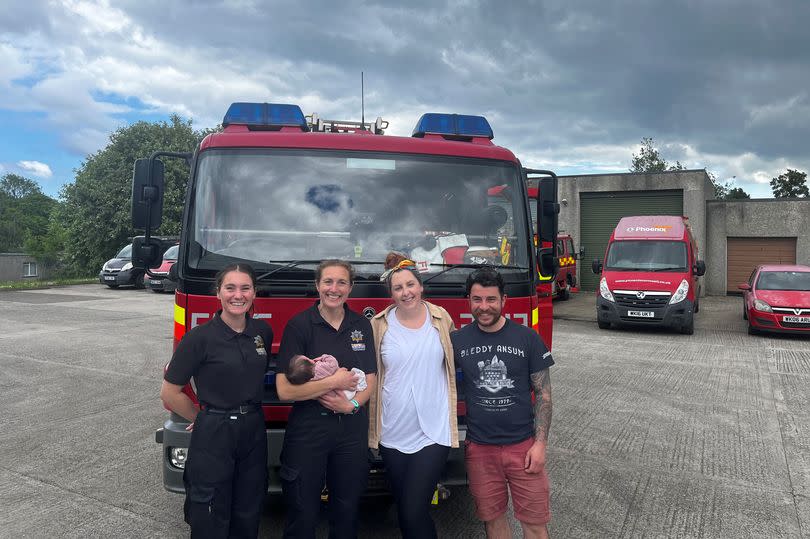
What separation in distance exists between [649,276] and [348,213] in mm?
10390

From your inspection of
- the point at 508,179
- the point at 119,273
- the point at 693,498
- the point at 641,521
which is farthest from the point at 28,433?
the point at 119,273

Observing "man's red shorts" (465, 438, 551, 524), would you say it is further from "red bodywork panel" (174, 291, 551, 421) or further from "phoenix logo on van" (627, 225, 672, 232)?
"phoenix logo on van" (627, 225, 672, 232)

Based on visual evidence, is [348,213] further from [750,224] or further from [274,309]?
[750,224]

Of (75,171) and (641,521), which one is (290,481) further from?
(75,171)

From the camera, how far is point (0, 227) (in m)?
67.7

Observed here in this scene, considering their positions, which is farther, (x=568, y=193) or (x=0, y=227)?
(x=0, y=227)

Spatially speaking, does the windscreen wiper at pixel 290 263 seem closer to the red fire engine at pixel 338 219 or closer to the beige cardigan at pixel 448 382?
the red fire engine at pixel 338 219

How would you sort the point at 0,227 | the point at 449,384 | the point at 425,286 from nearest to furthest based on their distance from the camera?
1. the point at 449,384
2. the point at 425,286
3. the point at 0,227

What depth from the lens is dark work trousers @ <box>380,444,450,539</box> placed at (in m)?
2.85

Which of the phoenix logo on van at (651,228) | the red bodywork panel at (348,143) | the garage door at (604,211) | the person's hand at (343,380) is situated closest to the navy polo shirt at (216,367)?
the person's hand at (343,380)

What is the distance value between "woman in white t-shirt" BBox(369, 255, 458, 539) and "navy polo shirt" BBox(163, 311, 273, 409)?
627mm

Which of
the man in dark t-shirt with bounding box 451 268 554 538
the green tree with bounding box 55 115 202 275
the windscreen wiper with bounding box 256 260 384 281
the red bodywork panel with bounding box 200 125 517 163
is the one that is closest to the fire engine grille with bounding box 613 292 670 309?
the red bodywork panel with bounding box 200 125 517 163

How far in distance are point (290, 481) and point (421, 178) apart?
2.07 metres

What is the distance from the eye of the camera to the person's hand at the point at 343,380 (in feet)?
9.05
